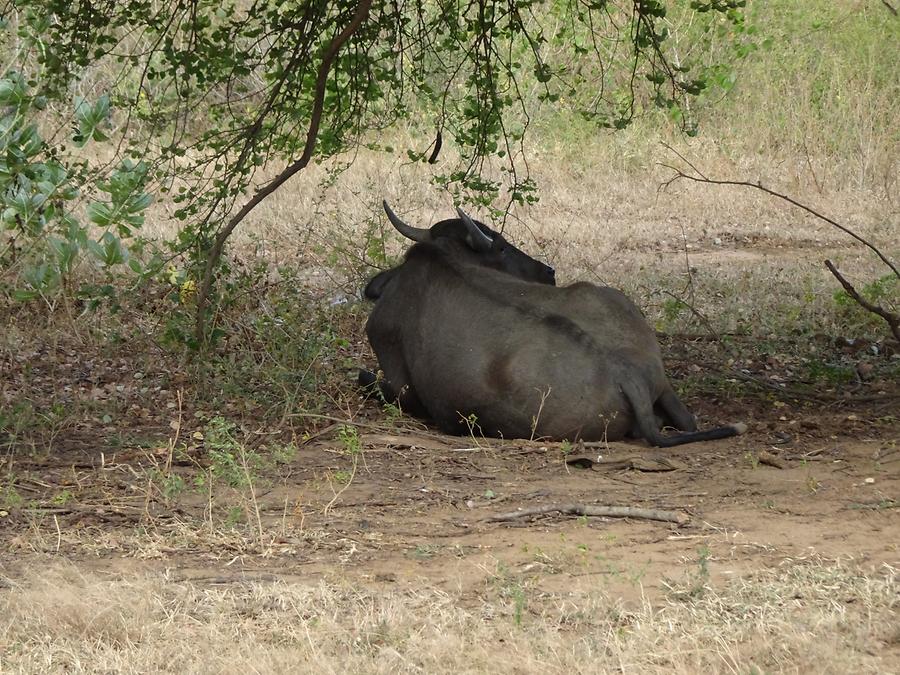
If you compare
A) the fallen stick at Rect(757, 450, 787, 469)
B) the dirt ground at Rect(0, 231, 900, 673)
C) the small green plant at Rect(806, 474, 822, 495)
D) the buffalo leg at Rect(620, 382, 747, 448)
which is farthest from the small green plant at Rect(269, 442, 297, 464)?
the small green plant at Rect(806, 474, 822, 495)

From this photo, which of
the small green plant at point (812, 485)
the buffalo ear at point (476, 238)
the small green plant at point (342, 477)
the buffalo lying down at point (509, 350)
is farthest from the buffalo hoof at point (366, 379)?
the small green plant at point (812, 485)

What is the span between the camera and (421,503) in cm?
513

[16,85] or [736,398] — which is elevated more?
[16,85]

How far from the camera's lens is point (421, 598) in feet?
13.2

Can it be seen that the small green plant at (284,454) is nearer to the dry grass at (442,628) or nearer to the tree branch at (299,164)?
the tree branch at (299,164)

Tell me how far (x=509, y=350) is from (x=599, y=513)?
156cm

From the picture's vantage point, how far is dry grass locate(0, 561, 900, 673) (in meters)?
3.48

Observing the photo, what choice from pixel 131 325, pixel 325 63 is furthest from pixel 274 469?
pixel 131 325

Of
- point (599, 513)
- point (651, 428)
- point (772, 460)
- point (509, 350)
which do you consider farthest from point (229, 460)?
point (772, 460)

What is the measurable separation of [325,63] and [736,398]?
2.84 m

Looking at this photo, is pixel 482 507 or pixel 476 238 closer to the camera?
pixel 482 507

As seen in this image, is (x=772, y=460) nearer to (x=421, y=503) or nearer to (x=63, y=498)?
(x=421, y=503)

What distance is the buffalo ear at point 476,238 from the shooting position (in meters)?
7.00

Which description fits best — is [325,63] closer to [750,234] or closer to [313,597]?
[313,597]
